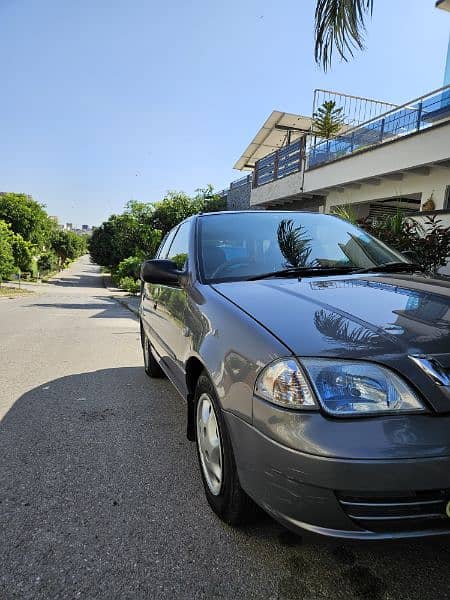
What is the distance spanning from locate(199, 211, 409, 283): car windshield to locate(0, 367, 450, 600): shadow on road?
1.30m

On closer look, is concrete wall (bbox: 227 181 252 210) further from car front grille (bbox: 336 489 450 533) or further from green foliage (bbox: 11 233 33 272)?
green foliage (bbox: 11 233 33 272)

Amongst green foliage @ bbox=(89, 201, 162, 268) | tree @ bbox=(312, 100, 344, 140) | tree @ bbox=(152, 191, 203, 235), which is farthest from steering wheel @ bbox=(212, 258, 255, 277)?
green foliage @ bbox=(89, 201, 162, 268)

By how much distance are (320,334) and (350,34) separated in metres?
4.39

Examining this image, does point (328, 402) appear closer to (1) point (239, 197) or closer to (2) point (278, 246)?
(2) point (278, 246)

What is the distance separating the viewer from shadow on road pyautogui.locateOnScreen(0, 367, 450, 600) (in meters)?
1.74

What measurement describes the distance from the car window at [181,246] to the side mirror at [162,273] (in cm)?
22

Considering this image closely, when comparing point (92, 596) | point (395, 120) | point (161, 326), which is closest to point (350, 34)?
point (161, 326)

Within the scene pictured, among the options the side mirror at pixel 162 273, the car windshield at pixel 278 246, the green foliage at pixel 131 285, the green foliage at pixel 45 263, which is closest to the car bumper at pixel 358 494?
the car windshield at pixel 278 246

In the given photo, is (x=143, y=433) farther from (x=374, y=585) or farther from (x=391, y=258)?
(x=391, y=258)

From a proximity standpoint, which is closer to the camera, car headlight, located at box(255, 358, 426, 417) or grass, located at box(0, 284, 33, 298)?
car headlight, located at box(255, 358, 426, 417)

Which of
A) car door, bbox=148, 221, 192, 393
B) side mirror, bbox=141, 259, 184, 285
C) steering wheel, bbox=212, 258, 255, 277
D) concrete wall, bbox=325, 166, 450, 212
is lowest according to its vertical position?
car door, bbox=148, 221, 192, 393

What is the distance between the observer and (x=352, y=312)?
6.30 ft

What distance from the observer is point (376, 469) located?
4.71ft

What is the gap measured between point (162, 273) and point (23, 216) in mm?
45312
